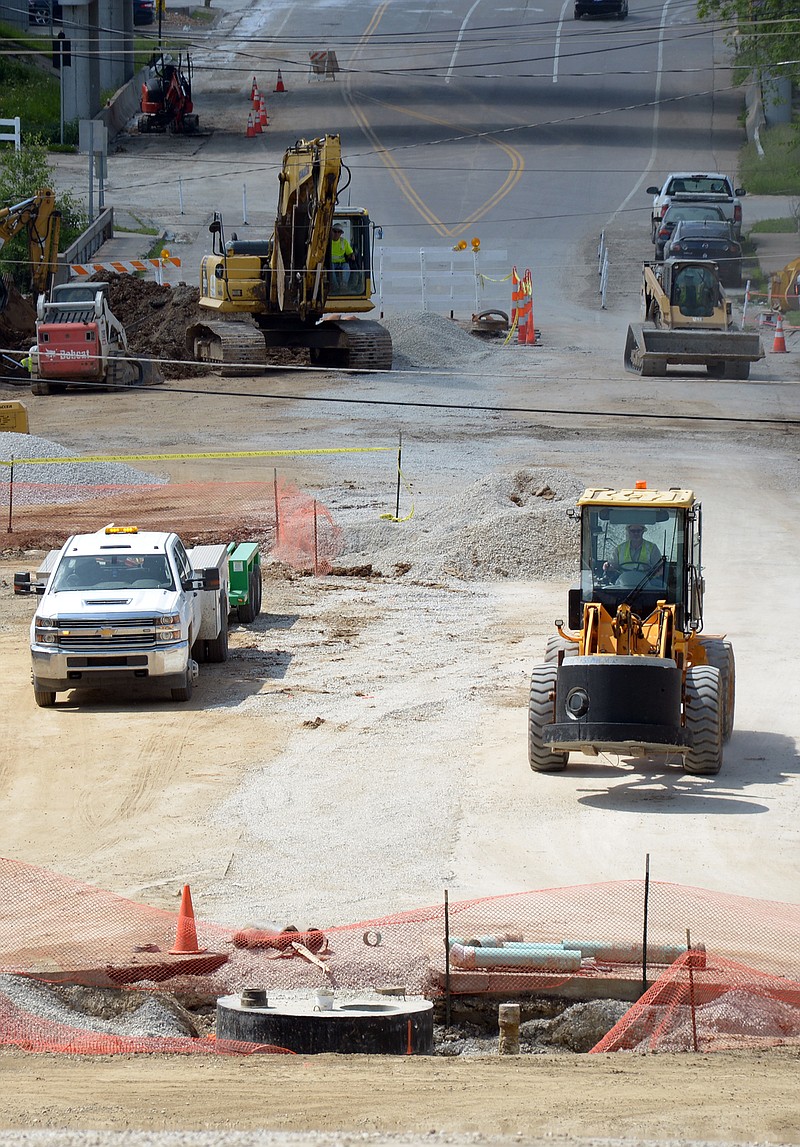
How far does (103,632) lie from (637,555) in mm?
5758

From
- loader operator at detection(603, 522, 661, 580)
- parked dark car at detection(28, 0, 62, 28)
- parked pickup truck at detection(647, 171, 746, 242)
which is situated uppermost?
parked dark car at detection(28, 0, 62, 28)

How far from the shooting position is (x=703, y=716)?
15102 millimetres

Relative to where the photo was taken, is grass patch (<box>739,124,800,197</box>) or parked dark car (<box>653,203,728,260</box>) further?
grass patch (<box>739,124,800,197</box>)

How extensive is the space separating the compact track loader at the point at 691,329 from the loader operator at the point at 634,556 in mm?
22251

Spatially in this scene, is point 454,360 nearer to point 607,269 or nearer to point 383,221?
point 607,269

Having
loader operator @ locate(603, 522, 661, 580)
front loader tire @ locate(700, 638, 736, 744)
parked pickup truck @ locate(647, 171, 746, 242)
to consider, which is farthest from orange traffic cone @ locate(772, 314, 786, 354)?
loader operator @ locate(603, 522, 661, 580)

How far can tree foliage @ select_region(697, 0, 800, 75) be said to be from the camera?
55719 millimetres

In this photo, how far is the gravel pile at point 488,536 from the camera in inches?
986

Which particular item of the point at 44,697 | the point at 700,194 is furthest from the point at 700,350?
the point at 44,697

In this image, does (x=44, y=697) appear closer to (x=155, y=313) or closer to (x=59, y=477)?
(x=59, y=477)

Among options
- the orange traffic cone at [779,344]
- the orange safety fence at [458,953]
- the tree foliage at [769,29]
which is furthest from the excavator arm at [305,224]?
the orange safety fence at [458,953]

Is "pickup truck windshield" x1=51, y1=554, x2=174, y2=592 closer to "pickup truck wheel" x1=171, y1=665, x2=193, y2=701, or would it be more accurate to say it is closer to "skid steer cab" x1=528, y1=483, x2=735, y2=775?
"pickup truck wheel" x1=171, y1=665, x2=193, y2=701

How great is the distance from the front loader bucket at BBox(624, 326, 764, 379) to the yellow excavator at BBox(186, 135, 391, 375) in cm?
589

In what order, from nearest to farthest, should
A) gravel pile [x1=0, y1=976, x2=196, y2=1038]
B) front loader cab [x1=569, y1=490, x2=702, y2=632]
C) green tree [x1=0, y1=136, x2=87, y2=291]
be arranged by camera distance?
1. gravel pile [x1=0, y1=976, x2=196, y2=1038]
2. front loader cab [x1=569, y1=490, x2=702, y2=632]
3. green tree [x1=0, y1=136, x2=87, y2=291]
